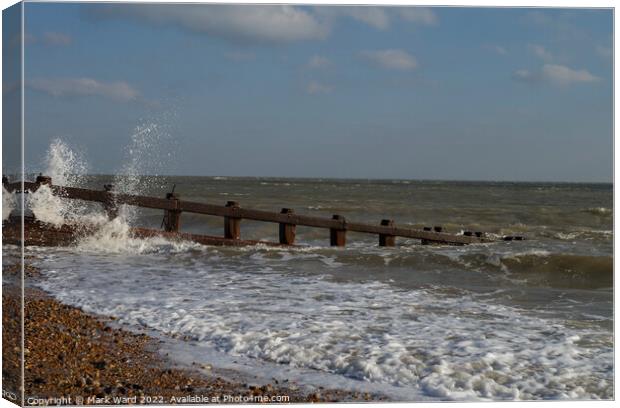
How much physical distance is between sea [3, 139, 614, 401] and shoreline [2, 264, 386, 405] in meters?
0.17

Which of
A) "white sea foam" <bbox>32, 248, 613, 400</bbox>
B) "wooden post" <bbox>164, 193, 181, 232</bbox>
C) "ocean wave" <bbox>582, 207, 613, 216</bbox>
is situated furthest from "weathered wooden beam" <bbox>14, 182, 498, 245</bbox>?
"ocean wave" <bbox>582, 207, 613, 216</bbox>

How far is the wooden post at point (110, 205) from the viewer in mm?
9547

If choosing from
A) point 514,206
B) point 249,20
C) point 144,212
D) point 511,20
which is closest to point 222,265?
point 249,20

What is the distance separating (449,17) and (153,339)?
114 inches

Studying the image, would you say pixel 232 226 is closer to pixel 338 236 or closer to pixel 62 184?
pixel 338 236

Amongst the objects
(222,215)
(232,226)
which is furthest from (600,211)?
(222,215)

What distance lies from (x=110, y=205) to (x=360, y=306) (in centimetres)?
485

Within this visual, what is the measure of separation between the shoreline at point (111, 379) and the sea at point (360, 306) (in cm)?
17

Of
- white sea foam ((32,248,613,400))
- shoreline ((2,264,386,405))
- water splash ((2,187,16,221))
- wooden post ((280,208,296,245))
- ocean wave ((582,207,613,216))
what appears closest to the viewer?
shoreline ((2,264,386,405))

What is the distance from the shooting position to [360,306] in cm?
600

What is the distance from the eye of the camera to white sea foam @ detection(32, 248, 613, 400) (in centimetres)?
418

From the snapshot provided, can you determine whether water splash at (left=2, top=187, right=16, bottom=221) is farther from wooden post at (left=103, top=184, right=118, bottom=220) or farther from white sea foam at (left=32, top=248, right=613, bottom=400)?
wooden post at (left=103, top=184, right=118, bottom=220)

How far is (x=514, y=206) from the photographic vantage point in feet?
75.0

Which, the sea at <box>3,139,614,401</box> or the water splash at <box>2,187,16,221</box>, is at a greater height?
the water splash at <box>2,187,16,221</box>
